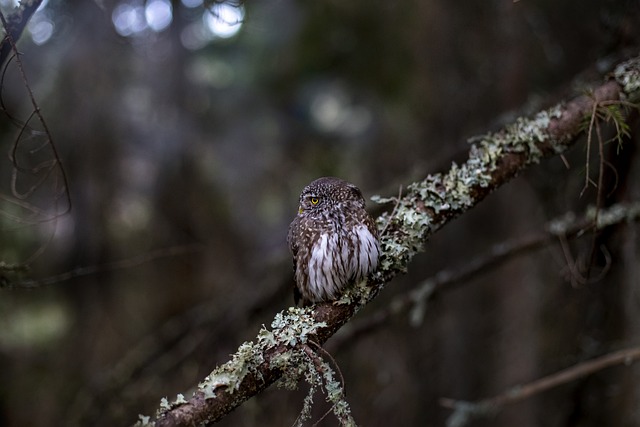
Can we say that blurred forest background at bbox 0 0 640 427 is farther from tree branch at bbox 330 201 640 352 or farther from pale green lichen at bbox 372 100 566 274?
pale green lichen at bbox 372 100 566 274

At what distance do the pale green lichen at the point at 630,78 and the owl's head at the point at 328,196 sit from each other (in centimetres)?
124

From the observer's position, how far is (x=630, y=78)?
2.59m

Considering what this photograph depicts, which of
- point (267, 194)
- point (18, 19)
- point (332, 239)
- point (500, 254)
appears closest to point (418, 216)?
point (332, 239)

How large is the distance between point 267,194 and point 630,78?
13.3 feet

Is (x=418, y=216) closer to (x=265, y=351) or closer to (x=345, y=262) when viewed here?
(x=345, y=262)

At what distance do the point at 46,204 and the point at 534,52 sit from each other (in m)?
4.11

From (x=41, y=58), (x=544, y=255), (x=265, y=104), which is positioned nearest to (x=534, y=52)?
(x=544, y=255)

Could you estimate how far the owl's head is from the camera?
8.09 feet

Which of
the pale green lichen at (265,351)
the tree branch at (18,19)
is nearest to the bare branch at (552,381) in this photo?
the pale green lichen at (265,351)

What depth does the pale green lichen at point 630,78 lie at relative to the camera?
2.57 m

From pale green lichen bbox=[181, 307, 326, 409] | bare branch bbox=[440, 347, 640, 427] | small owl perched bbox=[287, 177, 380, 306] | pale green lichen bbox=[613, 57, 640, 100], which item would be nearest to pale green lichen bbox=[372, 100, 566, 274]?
small owl perched bbox=[287, 177, 380, 306]

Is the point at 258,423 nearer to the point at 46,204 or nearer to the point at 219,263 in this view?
the point at 219,263

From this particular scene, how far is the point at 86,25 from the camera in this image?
456 cm

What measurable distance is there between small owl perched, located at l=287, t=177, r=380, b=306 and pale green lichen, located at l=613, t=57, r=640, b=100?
1.24 metres
